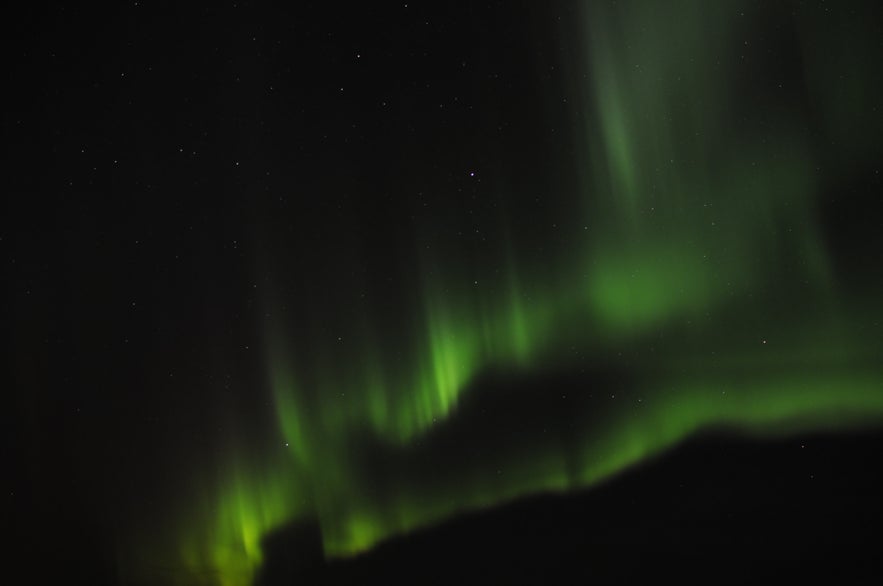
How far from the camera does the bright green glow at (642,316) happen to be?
2504 mm

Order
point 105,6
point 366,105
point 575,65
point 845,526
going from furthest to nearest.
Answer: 1. point 105,6
2. point 366,105
3. point 575,65
4. point 845,526

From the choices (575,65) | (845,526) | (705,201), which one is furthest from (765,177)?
(845,526)

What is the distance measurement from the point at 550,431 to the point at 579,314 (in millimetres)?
413

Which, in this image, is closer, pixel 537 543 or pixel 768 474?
pixel 768 474

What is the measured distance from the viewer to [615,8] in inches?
102

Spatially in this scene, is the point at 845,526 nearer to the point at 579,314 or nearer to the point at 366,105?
the point at 579,314

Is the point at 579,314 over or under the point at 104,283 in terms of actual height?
under

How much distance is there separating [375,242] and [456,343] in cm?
47

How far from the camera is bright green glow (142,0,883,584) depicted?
250cm

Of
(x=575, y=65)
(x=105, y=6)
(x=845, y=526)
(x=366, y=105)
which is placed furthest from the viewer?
(x=105, y=6)

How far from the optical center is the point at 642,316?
8.54 feet

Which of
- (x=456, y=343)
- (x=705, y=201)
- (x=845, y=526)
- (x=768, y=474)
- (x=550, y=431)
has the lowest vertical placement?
(x=845, y=526)

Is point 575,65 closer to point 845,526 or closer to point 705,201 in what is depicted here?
point 705,201

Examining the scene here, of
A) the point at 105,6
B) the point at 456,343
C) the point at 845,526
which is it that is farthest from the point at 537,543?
the point at 105,6
